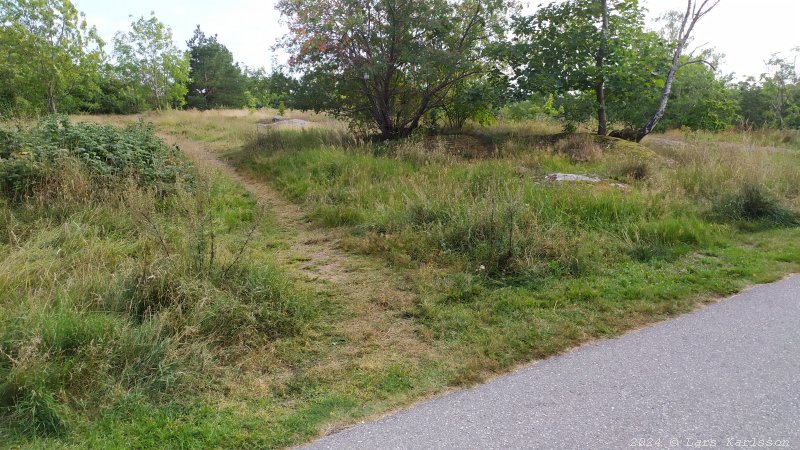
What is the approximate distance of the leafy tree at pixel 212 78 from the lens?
47.2 metres

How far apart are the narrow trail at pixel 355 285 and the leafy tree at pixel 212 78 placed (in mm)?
44251

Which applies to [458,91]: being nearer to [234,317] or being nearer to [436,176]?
[436,176]

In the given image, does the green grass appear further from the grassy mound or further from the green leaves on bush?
the green leaves on bush

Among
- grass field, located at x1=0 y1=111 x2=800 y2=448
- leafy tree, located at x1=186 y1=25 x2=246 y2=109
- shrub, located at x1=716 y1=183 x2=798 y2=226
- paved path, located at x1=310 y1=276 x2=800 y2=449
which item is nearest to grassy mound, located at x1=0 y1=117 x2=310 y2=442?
grass field, located at x1=0 y1=111 x2=800 y2=448

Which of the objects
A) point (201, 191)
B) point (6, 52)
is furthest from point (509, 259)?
point (6, 52)

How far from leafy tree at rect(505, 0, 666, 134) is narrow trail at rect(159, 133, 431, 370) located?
759 cm

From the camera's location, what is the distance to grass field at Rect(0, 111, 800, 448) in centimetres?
309

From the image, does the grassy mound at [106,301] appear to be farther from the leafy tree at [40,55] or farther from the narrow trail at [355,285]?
the leafy tree at [40,55]

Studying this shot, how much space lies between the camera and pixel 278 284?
175 inches

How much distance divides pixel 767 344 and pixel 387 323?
2985 mm

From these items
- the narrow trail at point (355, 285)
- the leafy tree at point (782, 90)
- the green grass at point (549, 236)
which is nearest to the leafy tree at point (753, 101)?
the leafy tree at point (782, 90)

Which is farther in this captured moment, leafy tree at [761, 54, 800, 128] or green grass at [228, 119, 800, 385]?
leafy tree at [761, 54, 800, 128]

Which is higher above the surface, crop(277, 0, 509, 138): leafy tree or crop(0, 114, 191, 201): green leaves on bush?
crop(277, 0, 509, 138): leafy tree

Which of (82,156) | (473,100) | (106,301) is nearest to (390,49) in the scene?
(473,100)
